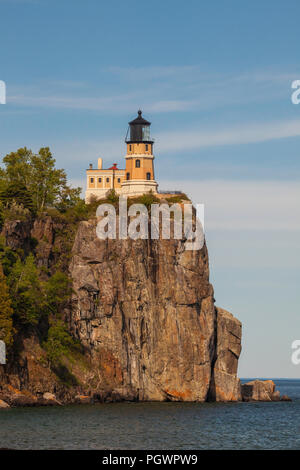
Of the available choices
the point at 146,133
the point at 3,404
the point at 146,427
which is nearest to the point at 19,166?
the point at 146,133

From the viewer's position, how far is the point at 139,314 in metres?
126

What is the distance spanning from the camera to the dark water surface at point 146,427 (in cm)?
7644

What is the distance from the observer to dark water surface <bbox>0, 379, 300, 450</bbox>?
251 feet

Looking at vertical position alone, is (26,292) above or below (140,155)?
below

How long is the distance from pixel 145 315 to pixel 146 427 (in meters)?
38.2

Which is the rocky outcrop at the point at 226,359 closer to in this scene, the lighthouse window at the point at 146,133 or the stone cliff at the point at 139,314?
the stone cliff at the point at 139,314

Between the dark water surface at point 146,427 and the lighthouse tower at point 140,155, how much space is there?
130ft

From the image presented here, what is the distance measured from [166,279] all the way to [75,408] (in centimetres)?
2859

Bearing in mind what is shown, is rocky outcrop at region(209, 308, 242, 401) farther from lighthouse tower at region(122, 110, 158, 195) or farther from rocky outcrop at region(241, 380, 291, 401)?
lighthouse tower at region(122, 110, 158, 195)
